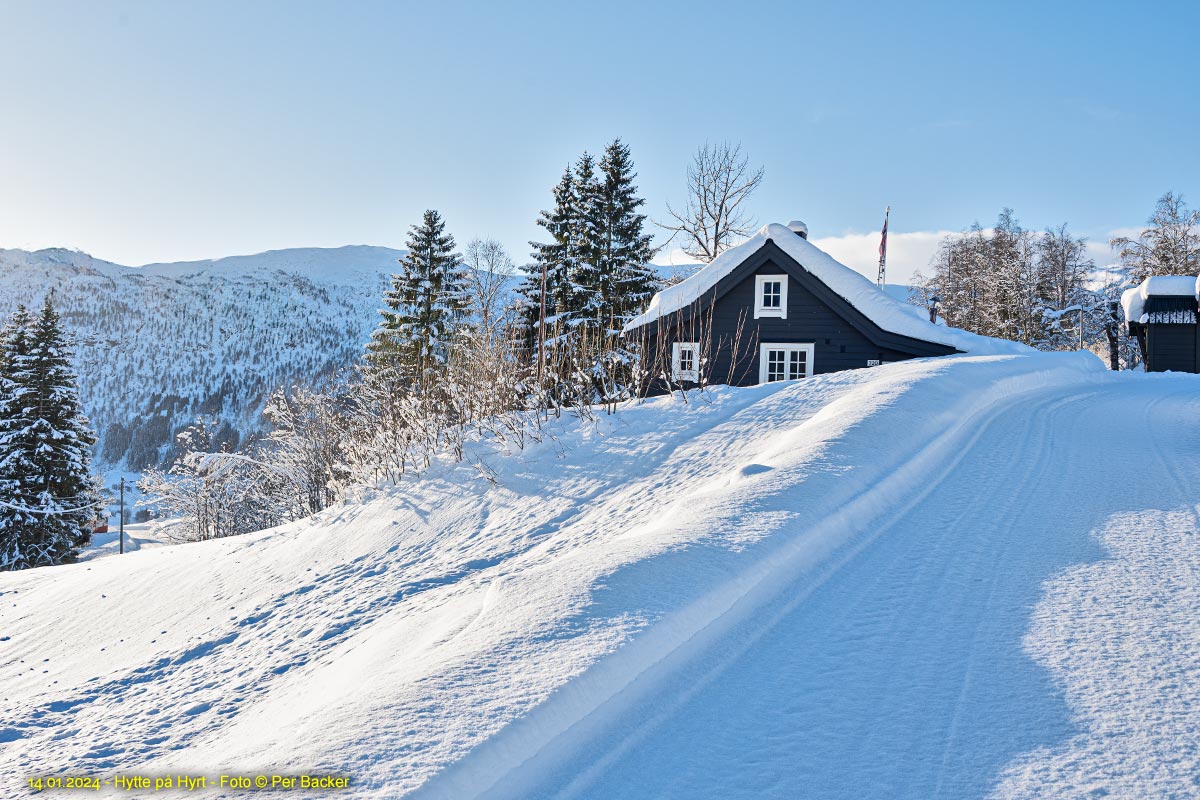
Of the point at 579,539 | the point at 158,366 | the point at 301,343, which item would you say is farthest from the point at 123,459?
the point at 579,539

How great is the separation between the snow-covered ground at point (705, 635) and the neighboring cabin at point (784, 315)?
1150 centimetres

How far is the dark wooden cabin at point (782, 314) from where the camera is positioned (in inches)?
755

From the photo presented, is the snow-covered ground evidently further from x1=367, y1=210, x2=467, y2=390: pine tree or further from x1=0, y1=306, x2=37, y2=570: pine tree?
x1=367, y1=210, x2=467, y2=390: pine tree

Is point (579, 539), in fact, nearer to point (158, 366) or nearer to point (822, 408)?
point (822, 408)

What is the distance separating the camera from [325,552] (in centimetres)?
729

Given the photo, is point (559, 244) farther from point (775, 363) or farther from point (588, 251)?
point (775, 363)

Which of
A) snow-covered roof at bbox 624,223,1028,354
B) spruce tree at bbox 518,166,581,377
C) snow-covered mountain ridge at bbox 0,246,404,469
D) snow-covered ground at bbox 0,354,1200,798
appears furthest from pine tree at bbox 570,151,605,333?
snow-covered mountain ridge at bbox 0,246,404,469

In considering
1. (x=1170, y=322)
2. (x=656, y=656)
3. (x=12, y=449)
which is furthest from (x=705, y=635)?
(x=1170, y=322)

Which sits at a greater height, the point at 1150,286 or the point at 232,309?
the point at 232,309

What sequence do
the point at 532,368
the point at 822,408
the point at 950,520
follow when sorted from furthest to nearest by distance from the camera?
1. the point at 532,368
2. the point at 822,408
3. the point at 950,520

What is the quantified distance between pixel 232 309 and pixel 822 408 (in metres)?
173

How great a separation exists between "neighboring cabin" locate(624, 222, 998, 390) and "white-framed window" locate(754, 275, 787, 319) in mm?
28

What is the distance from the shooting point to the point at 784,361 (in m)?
20.4

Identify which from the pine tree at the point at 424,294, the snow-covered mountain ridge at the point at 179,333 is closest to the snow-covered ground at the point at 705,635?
the pine tree at the point at 424,294
